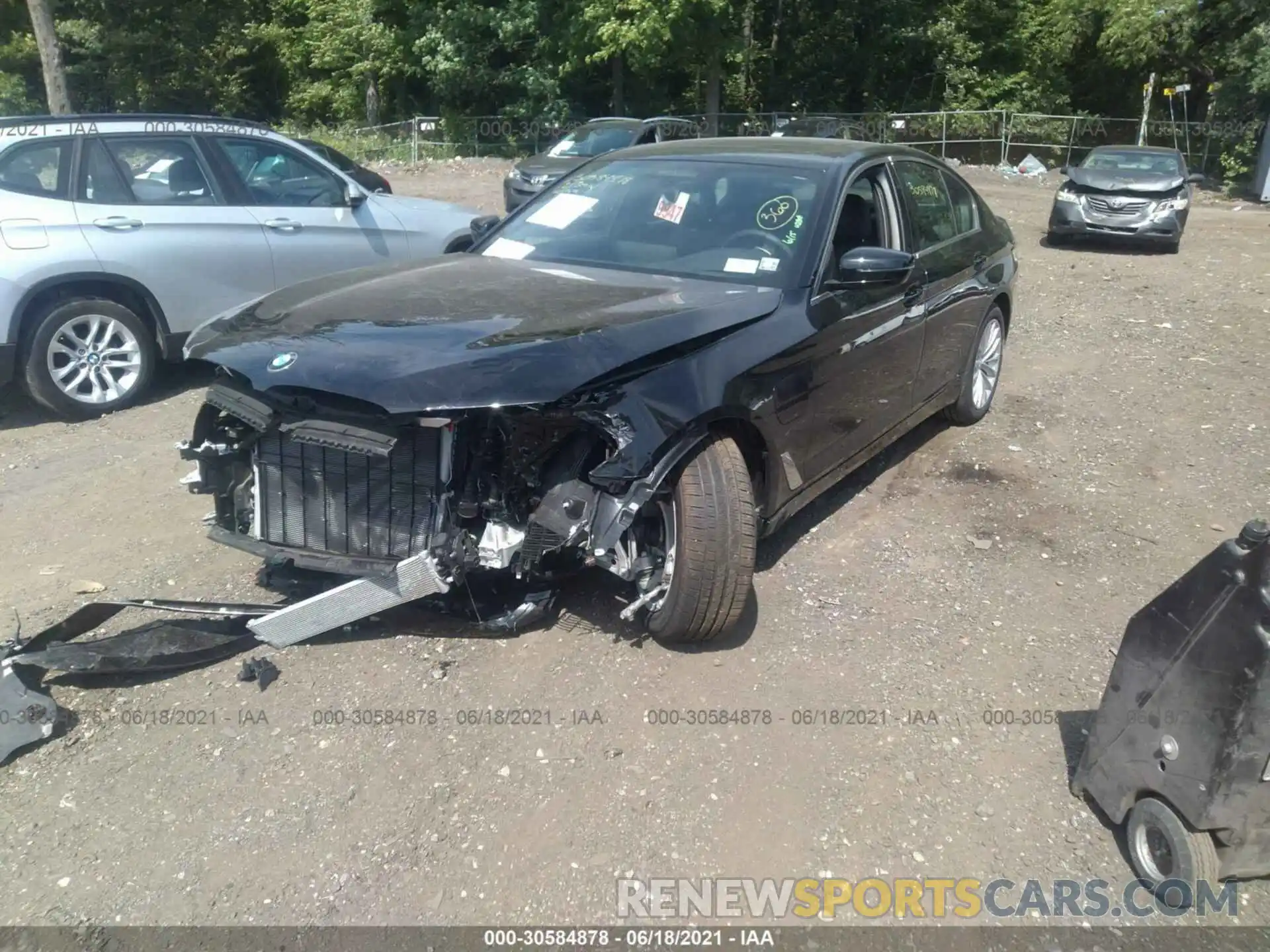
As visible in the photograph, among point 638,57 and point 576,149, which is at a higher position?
point 638,57

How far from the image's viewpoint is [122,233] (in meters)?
6.39

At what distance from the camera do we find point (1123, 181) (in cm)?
1375

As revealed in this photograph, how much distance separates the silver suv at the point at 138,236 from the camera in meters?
6.11

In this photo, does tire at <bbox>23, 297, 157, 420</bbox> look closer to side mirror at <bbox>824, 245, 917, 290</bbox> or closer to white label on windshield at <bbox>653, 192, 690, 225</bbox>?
white label on windshield at <bbox>653, 192, 690, 225</bbox>

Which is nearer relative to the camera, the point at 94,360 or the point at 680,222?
the point at 680,222

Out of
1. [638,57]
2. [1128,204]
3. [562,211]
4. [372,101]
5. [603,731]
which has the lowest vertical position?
[603,731]

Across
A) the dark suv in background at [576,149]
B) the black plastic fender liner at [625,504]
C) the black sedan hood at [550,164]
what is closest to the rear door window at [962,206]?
the black plastic fender liner at [625,504]

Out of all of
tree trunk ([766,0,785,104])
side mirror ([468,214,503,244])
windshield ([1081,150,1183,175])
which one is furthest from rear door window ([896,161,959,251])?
tree trunk ([766,0,785,104])

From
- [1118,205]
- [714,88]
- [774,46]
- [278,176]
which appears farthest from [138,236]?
[774,46]

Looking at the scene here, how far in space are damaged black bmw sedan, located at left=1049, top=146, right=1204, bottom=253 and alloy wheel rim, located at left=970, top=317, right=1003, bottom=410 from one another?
27.3ft

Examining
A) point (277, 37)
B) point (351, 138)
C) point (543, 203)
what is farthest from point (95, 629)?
point (277, 37)

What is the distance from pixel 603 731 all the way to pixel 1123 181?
13208 millimetres

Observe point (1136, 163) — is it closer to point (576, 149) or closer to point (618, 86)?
point (576, 149)

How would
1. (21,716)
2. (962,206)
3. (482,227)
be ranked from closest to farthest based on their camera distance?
(21,716), (482,227), (962,206)
